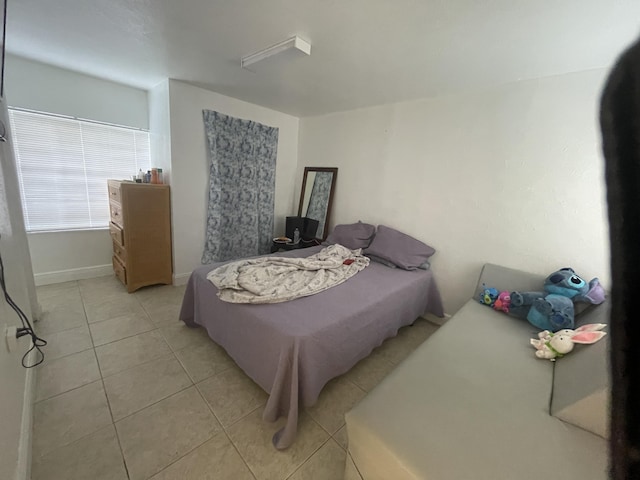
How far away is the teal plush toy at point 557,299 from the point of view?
68.4 inches

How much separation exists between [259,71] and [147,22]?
0.87 meters

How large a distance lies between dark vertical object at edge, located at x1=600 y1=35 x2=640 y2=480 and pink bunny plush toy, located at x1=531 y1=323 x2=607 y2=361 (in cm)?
155

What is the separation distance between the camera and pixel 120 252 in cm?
298

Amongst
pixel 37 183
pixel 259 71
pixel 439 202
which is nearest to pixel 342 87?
pixel 259 71

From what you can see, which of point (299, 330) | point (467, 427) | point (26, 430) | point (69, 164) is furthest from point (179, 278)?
point (467, 427)

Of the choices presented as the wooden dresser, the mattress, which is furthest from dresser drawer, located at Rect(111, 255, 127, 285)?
the mattress

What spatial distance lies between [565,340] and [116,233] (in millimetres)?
4027

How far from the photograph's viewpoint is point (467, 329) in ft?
5.83

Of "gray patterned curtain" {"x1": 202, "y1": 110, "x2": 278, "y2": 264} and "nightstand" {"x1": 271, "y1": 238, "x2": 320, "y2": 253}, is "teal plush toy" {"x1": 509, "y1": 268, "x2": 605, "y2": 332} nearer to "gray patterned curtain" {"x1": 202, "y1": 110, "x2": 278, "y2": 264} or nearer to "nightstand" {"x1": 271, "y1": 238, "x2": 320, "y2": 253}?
"nightstand" {"x1": 271, "y1": 238, "x2": 320, "y2": 253}

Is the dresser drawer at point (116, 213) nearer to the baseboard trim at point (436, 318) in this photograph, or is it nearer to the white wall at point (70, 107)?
the white wall at point (70, 107)

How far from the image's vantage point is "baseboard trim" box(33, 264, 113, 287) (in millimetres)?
2867

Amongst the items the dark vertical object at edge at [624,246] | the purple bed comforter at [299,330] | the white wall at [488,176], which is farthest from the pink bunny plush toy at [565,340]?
the dark vertical object at edge at [624,246]

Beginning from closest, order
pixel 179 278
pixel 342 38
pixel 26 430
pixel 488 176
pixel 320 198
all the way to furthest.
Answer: pixel 26 430
pixel 342 38
pixel 488 176
pixel 179 278
pixel 320 198

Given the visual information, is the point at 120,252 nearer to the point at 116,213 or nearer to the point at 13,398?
the point at 116,213
